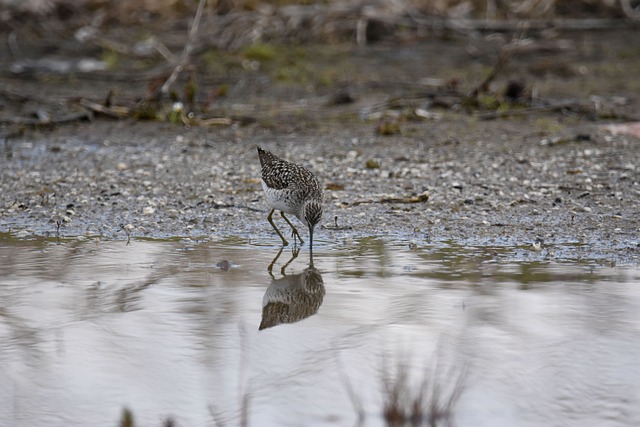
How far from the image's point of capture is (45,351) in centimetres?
557

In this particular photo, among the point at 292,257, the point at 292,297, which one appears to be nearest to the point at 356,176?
the point at 292,257

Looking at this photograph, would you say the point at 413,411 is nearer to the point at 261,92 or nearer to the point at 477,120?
the point at 477,120

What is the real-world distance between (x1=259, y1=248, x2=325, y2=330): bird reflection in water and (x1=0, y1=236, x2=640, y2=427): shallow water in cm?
2

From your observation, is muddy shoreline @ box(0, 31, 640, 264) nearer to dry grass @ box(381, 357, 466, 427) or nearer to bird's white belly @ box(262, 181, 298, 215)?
bird's white belly @ box(262, 181, 298, 215)

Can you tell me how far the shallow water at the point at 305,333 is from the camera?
15.8 ft


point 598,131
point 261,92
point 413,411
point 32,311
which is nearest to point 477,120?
point 598,131

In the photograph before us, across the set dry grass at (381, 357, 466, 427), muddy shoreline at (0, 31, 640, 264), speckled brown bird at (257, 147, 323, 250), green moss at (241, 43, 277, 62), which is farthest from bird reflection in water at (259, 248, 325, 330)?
green moss at (241, 43, 277, 62)

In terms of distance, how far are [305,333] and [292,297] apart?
721 millimetres

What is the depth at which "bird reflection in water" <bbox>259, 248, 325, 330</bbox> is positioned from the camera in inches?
243

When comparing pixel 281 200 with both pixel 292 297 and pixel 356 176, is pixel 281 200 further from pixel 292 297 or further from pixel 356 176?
pixel 356 176

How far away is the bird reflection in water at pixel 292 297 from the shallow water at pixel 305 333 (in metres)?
0.02

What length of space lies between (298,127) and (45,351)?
22.5 ft

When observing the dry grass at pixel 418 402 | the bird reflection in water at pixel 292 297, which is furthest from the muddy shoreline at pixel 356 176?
the dry grass at pixel 418 402

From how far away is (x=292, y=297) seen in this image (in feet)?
21.5
